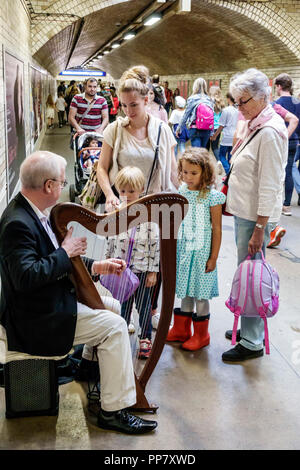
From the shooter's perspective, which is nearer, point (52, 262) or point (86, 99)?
point (52, 262)

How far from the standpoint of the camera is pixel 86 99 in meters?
7.48

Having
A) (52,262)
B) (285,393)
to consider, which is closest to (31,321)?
(52,262)

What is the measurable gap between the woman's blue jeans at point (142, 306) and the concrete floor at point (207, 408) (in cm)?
24

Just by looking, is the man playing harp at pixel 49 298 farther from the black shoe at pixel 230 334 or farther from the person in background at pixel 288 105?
the person in background at pixel 288 105

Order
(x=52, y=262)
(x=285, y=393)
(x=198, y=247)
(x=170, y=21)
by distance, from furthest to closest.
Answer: (x=170, y=21), (x=198, y=247), (x=285, y=393), (x=52, y=262)

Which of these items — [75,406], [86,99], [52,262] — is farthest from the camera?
[86,99]

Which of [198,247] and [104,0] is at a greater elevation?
[104,0]

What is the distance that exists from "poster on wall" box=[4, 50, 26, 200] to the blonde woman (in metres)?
2.92

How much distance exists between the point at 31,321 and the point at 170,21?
54.2ft

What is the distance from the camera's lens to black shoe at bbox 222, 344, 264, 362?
11.1ft

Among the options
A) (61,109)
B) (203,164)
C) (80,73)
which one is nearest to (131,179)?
(203,164)

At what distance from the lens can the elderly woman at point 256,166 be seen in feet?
9.80
